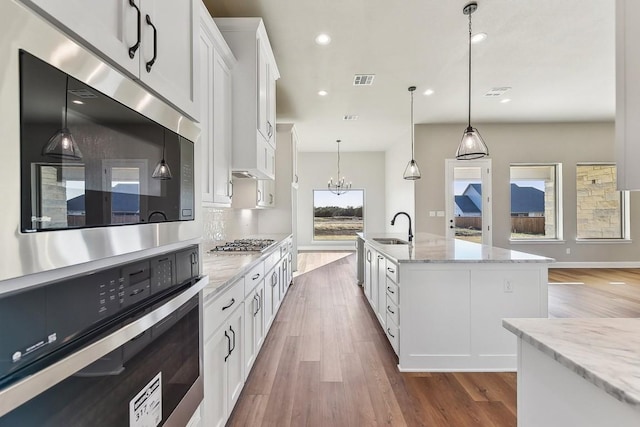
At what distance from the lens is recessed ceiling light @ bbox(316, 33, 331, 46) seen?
10.2ft

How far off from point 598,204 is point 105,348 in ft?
28.7

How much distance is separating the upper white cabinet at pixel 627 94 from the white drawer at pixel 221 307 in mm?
1587

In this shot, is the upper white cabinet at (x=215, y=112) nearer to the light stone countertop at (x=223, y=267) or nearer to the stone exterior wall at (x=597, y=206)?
the light stone countertop at (x=223, y=267)

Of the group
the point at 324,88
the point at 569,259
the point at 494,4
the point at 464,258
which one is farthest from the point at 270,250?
the point at 569,259

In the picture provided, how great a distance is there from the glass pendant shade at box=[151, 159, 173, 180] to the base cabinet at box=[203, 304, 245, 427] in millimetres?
783

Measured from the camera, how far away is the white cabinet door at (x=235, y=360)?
171 centimetres

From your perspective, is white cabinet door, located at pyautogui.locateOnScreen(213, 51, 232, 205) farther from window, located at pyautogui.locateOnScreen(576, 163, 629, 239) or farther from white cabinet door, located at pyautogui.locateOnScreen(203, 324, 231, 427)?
window, located at pyautogui.locateOnScreen(576, 163, 629, 239)

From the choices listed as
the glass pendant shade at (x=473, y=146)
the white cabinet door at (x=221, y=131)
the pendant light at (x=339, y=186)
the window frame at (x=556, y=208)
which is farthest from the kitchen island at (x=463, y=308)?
the pendant light at (x=339, y=186)

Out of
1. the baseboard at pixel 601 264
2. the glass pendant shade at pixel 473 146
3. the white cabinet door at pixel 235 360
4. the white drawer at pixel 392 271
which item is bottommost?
the baseboard at pixel 601 264

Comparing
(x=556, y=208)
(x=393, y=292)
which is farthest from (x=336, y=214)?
(x=393, y=292)

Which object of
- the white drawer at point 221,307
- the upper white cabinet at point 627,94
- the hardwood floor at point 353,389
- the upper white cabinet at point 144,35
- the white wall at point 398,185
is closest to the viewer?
the upper white cabinet at point 144,35

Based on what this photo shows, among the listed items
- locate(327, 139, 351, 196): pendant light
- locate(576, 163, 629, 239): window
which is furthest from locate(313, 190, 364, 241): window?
locate(576, 163, 629, 239): window

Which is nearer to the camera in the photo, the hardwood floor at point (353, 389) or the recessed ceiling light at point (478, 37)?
the hardwood floor at point (353, 389)

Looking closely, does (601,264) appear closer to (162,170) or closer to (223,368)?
(223,368)
